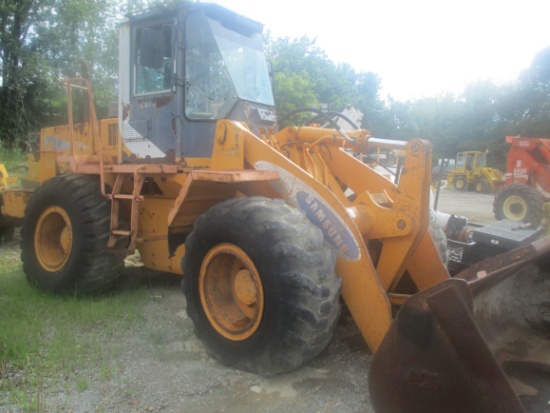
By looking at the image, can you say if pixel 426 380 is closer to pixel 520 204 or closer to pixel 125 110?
pixel 125 110

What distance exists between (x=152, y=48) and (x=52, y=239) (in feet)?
8.40

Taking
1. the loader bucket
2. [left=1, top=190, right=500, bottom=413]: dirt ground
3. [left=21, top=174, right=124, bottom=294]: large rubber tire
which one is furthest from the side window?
the loader bucket

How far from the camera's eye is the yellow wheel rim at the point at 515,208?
1176 cm

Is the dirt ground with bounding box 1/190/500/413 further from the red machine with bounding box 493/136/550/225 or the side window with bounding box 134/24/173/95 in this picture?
the red machine with bounding box 493/136/550/225

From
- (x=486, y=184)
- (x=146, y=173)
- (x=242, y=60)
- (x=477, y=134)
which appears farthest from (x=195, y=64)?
(x=477, y=134)

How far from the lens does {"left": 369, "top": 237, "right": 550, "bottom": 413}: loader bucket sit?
2.15m

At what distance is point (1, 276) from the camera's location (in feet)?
18.7

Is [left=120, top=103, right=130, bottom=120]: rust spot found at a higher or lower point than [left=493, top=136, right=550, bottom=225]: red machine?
higher

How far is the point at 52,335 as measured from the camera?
3.90 meters

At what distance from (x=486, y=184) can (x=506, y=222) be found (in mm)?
23913

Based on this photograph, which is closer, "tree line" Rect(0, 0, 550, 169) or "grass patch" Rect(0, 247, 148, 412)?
"grass patch" Rect(0, 247, 148, 412)

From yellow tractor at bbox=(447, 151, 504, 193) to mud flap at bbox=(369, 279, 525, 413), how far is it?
85.9ft

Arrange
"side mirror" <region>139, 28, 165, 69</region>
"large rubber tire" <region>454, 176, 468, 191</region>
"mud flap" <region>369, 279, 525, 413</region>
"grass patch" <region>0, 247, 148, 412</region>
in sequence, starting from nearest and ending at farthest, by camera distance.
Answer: "mud flap" <region>369, 279, 525, 413</region> < "grass patch" <region>0, 247, 148, 412</region> < "side mirror" <region>139, 28, 165, 69</region> < "large rubber tire" <region>454, 176, 468, 191</region>

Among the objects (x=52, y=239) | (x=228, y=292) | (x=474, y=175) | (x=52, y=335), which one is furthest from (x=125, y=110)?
(x=474, y=175)
